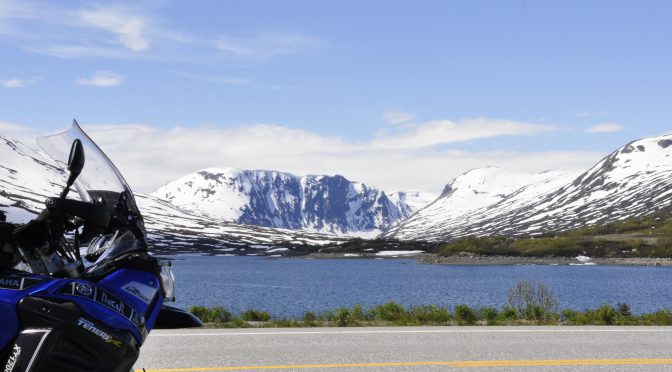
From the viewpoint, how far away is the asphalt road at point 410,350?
9.62 meters

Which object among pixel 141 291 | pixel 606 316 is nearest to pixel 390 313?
pixel 606 316

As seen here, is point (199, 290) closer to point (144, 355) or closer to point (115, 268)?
point (144, 355)

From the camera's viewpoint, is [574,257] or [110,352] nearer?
[110,352]

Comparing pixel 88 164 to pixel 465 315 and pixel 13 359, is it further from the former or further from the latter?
pixel 465 315

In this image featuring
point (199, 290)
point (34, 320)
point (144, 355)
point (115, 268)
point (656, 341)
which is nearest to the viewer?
point (34, 320)

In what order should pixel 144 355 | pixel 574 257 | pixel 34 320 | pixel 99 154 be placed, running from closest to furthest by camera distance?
pixel 34 320
pixel 99 154
pixel 144 355
pixel 574 257

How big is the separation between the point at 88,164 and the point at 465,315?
1339 centimetres

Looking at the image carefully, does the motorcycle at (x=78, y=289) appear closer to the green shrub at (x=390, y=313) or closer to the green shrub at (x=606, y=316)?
the green shrub at (x=390, y=313)

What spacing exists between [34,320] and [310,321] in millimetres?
11937

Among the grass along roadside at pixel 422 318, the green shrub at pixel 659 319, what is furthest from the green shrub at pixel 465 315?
the green shrub at pixel 659 319

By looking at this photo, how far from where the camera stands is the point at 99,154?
5691 millimetres

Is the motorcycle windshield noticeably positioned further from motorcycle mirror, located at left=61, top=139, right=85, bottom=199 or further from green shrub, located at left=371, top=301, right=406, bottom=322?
green shrub, located at left=371, top=301, right=406, bottom=322

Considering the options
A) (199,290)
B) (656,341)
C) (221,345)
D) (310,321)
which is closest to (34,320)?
(221,345)

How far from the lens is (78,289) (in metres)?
4.83
